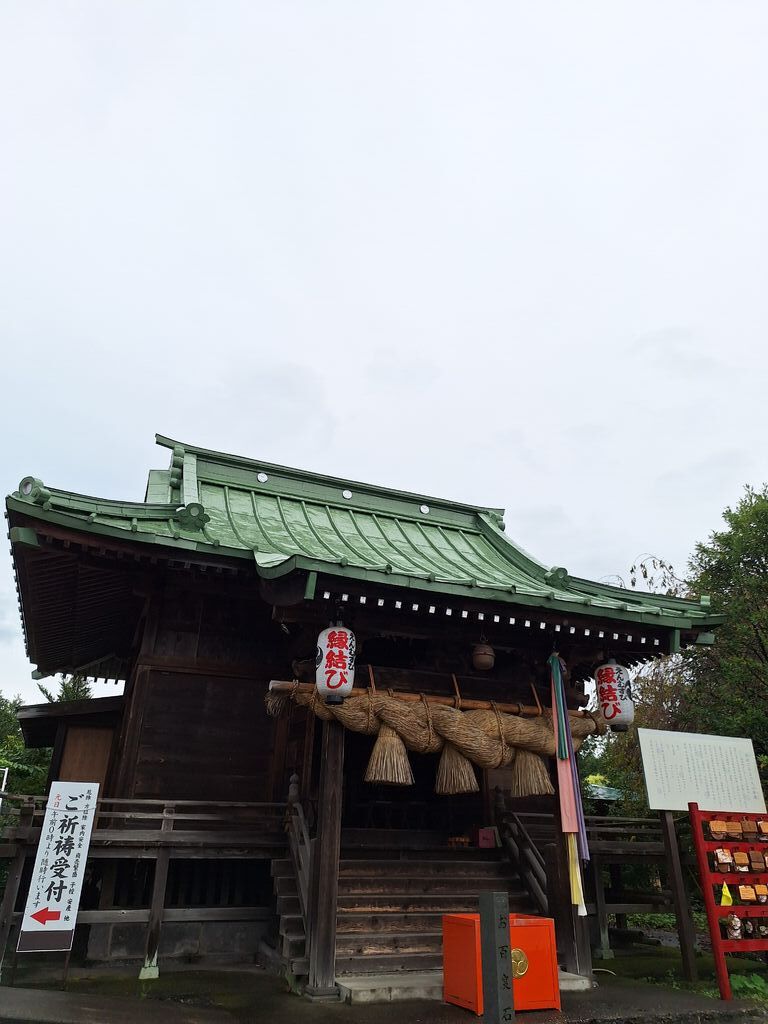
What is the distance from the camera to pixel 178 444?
531 inches

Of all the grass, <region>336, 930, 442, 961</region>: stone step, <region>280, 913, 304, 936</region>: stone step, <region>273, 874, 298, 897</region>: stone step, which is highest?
<region>273, 874, 298, 897</region>: stone step

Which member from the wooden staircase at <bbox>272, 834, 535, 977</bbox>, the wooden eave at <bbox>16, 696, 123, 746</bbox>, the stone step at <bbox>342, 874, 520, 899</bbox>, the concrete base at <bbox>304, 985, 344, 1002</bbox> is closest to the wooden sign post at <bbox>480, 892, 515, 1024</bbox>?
the concrete base at <bbox>304, 985, 344, 1002</bbox>

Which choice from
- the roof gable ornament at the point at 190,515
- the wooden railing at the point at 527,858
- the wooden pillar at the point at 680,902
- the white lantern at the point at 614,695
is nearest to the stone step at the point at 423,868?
the wooden railing at the point at 527,858

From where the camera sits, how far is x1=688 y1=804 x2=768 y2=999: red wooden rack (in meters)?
7.75

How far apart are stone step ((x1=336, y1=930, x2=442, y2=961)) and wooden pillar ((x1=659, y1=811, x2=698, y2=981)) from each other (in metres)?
3.25

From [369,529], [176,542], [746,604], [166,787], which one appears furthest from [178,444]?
[746,604]

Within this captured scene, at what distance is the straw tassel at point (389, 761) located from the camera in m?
7.77

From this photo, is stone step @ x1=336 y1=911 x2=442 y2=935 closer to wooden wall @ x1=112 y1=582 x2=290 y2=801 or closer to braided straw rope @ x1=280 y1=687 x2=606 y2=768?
braided straw rope @ x1=280 y1=687 x2=606 y2=768

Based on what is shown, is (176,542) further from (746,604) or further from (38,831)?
(746,604)

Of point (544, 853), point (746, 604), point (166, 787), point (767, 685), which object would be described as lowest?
point (544, 853)

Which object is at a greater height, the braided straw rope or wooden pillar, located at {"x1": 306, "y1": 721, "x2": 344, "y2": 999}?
the braided straw rope

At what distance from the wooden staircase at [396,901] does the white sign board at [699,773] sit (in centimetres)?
246

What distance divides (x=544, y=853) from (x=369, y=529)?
21.0 feet

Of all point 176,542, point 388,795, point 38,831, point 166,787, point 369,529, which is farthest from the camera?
point 369,529
